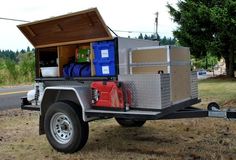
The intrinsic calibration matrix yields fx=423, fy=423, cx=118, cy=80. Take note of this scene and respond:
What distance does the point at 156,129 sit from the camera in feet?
28.9

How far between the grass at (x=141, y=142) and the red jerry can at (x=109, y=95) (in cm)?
83

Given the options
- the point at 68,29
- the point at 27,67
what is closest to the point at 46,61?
the point at 68,29

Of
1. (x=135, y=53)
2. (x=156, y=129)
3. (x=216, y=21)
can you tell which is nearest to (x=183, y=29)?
(x=216, y=21)

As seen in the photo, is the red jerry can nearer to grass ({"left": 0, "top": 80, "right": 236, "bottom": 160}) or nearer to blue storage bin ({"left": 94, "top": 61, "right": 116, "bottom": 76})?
blue storage bin ({"left": 94, "top": 61, "right": 116, "bottom": 76})

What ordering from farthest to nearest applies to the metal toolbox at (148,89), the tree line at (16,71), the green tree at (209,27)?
the tree line at (16,71) < the green tree at (209,27) < the metal toolbox at (148,89)

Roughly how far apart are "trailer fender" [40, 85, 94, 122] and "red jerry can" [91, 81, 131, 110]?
0.55ft

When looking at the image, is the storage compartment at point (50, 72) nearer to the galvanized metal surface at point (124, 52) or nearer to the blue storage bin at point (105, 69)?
the blue storage bin at point (105, 69)

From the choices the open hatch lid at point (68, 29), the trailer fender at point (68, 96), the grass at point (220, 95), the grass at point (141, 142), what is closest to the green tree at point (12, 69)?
the grass at point (220, 95)

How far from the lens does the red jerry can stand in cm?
648

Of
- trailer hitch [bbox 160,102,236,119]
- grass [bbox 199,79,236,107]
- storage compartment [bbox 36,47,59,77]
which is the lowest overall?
grass [bbox 199,79,236,107]

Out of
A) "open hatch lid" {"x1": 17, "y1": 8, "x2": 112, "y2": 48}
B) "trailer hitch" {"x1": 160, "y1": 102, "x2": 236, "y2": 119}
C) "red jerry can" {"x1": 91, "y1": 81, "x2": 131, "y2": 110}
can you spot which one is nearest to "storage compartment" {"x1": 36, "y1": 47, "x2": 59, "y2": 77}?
"open hatch lid" {"x1": 17, "y1": 8, "x2": 112, "y2": 48}

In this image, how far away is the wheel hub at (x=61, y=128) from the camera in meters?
7.12

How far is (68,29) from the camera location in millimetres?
7176

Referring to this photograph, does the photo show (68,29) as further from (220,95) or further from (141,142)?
(220,95)
